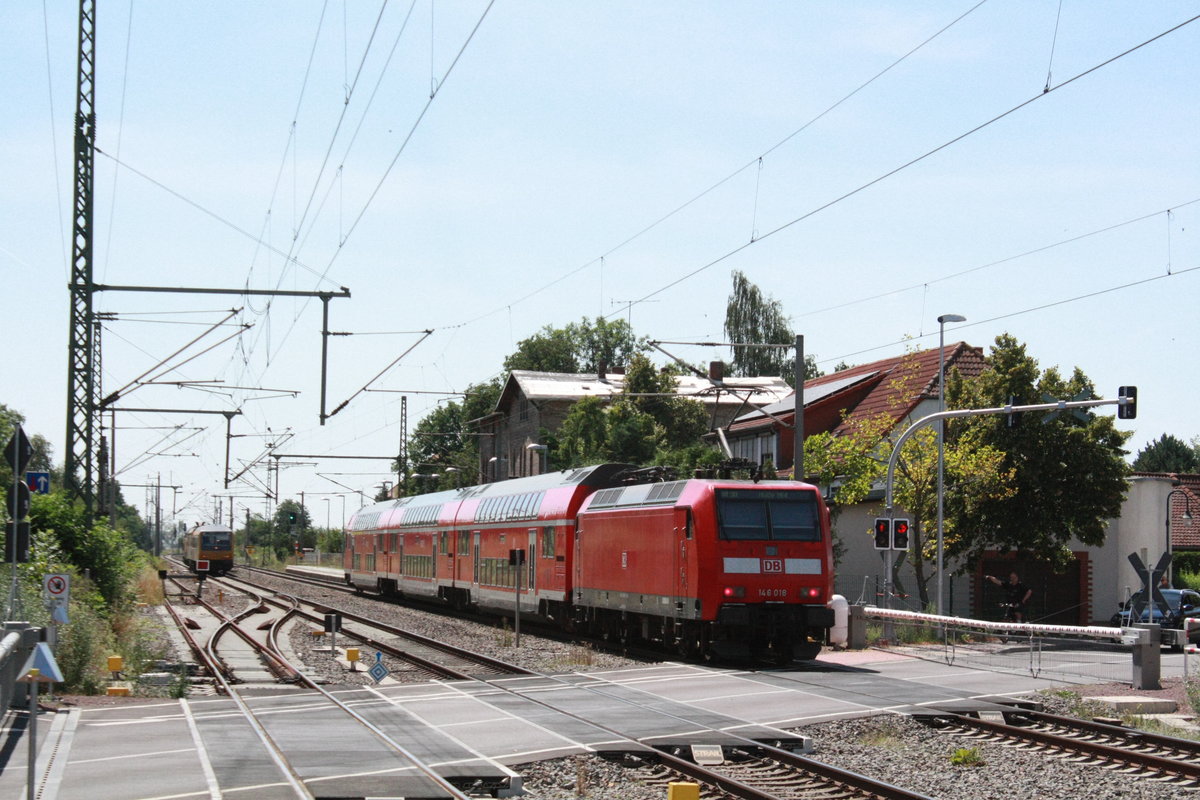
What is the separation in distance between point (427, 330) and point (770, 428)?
20079 millimetres

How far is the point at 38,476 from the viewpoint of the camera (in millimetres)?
20016

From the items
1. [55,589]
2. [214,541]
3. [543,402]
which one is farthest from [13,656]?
[214,541]

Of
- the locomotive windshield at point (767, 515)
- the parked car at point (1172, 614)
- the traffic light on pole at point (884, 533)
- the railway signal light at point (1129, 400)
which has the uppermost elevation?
the railway signal light at point (1129, 400)

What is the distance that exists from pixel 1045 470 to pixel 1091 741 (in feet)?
69.1

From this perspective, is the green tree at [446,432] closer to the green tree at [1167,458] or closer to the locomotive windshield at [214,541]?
the locomotive windshield at [214,541]

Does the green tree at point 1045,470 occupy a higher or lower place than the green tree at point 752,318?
lower

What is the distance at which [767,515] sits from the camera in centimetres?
2216

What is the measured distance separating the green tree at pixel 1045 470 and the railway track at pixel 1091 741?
1896cm

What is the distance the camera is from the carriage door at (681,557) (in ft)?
72.0

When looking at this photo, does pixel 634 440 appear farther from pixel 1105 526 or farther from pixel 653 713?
pixel 653 713

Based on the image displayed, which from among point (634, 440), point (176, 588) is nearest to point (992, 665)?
point (634, 440)

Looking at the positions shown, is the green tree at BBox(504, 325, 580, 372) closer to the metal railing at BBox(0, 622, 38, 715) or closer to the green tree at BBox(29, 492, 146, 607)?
the green tree at BBox(29, 492, 146, 607)

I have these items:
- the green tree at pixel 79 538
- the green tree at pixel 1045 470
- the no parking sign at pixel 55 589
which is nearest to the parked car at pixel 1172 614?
the green tree at pixel 1045 470

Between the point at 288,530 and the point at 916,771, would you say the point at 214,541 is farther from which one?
the point at 916,771
